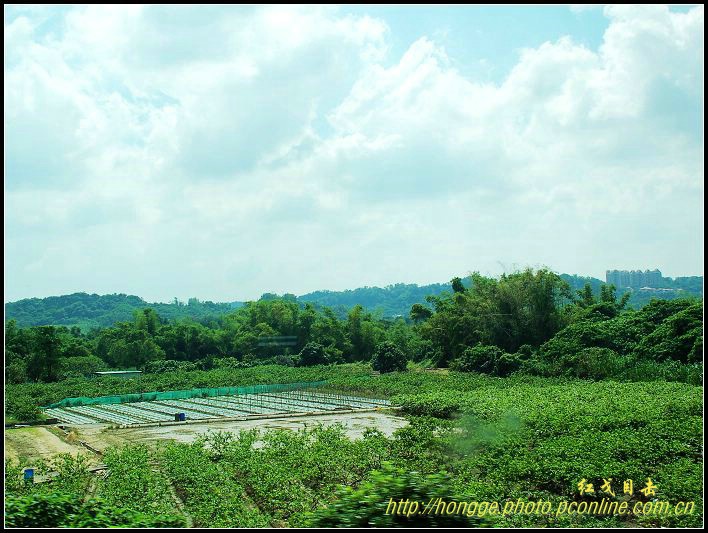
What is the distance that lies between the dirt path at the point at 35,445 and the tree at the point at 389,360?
1693 cm

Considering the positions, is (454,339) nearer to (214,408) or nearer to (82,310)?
(214,408)

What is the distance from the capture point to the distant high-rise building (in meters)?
49.8

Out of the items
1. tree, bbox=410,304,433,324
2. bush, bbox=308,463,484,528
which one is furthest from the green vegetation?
tree, bbox=410,304,433,324

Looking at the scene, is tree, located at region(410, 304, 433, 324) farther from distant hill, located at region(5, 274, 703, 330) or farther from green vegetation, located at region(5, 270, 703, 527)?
distant hill, located at region(5, 274, 703, 330)

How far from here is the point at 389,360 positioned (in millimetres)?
31031

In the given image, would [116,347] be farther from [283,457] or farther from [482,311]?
[283,457]

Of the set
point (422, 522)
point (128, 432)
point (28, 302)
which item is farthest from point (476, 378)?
point (28, 302)

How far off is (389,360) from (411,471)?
998 inches

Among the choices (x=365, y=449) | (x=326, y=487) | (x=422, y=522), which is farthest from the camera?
(x=365, y=449)

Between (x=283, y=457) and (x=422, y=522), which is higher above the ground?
(x=422, y=522)

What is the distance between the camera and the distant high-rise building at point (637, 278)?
49.8 metres

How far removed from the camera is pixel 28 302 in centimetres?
4919

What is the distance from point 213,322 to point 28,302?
1509cm

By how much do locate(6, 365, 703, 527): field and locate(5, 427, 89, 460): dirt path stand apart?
A: 129 cm
